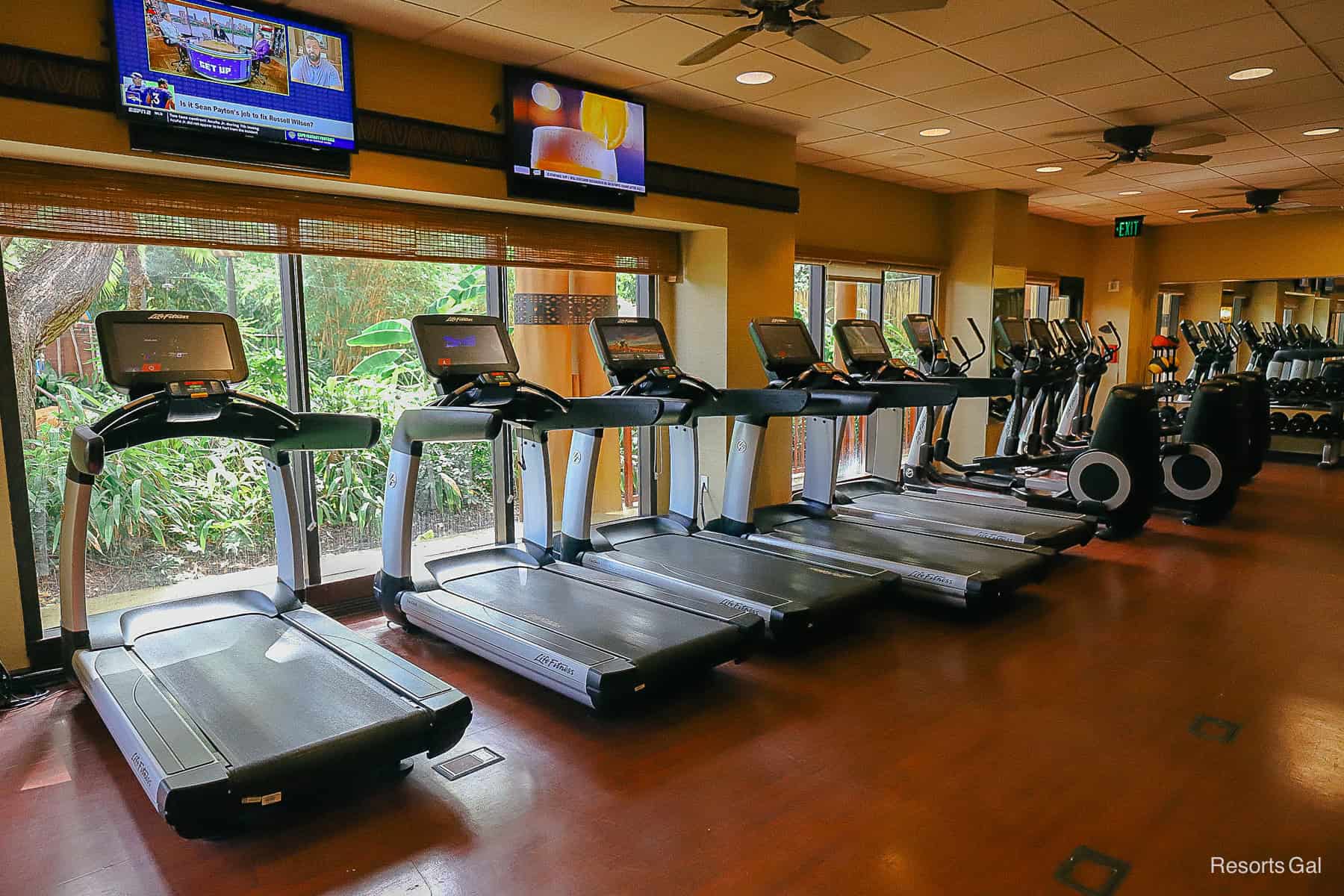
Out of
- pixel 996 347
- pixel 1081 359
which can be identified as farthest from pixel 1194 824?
pixel 1081 359

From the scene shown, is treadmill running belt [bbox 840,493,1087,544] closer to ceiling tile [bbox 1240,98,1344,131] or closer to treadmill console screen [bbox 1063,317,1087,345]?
ceiling tile [bbox 1240,98,1344,131]

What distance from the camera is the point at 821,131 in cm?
641

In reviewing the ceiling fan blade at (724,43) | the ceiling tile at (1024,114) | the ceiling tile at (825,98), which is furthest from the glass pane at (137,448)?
the ceiling tile at (1024,114)

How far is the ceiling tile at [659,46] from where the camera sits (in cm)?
424

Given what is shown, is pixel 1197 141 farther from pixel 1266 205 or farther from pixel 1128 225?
pixel 1128 225

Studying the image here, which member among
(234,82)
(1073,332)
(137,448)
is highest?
(234,82)

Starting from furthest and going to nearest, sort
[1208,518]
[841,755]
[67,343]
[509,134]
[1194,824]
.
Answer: [1208,518] → [509,134] → [67,343] → [841,755] → [1194,824]

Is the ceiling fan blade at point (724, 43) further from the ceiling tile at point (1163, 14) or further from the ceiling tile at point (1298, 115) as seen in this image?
the ceiling tile at point (1298, 115)

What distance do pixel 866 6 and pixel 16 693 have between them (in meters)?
4.55

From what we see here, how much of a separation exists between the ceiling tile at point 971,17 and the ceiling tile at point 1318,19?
45.4 inches

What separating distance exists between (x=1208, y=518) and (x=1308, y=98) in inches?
121

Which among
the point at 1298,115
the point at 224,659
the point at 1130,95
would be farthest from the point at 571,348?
the point at 1298,115

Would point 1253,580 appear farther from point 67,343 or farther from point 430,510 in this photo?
point 67,343

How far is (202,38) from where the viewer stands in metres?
3.66
